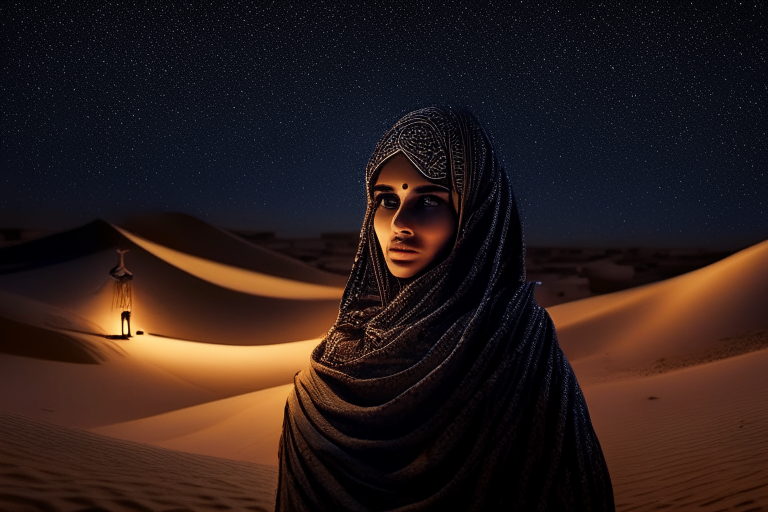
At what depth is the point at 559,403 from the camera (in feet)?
7.66

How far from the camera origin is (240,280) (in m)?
26.7

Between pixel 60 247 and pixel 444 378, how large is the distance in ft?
89.4

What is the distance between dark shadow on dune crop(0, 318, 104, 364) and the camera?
11.8 meters

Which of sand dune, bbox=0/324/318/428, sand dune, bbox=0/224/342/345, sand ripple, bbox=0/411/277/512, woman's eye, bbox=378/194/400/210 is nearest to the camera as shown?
woman's eye, bbox=378/194/400/210

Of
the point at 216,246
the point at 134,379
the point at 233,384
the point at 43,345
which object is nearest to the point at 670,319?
the point at 233,384

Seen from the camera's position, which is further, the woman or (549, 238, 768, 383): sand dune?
(549, 238, 768, 383): sand dune

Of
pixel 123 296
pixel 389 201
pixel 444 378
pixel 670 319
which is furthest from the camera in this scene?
pixel 123 296

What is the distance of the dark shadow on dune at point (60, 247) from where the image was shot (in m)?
23.0

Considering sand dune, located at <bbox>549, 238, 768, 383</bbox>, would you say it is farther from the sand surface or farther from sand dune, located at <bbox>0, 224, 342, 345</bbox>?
sand dune, located at <bbox>0, 224, 342, 345</bbox>

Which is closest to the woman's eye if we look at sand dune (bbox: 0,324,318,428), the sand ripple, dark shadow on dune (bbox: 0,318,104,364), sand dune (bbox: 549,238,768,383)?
the sand ripple

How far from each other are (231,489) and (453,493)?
2.70 metres

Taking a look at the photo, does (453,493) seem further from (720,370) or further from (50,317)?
(50,317)

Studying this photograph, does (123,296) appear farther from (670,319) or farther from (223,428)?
(670,319)

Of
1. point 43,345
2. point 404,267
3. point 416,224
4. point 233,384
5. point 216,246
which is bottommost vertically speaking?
point 404,267
